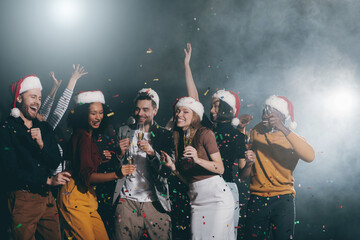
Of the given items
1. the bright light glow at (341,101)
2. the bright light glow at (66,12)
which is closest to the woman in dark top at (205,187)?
the bright light glow at (341,101)

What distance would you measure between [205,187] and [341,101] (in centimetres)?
268

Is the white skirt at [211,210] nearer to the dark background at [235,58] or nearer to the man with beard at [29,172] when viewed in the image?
the man with beard at [29,172]

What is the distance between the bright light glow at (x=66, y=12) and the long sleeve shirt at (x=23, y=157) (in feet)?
7.29

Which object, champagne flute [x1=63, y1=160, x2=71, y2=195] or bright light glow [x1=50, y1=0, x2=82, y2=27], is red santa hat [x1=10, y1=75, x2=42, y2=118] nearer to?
champagne flute [x1=63, y1=160, x2=71, y2=195]

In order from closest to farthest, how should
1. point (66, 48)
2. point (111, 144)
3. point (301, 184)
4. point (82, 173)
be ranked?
point (82, 173), point (111, 144), point (301, 184), point (66, 48)

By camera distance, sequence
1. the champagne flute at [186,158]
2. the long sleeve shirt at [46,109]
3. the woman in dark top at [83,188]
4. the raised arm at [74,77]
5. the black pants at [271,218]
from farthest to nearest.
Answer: the raised arm at [74,77] → the long sleeve shirt at [46,109] → the black pants at [271,218] → the champagne flute at [186,158] → the woman in dark top at [83,188]

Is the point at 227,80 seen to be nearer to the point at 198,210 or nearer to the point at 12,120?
the point at 198,210

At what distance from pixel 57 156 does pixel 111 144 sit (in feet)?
2.06

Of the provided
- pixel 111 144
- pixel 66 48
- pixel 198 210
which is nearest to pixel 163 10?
pixel 66 48

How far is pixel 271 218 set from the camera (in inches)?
140

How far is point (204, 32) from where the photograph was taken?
4.96m

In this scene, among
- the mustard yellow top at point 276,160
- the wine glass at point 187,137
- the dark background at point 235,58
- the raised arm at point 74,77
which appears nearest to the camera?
the wine glass at point 187,137

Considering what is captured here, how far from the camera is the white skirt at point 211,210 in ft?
10.0

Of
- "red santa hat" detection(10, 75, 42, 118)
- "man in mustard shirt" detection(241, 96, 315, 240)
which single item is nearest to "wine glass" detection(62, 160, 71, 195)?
"red santa hat" detection(10, 75, 42, 118)
